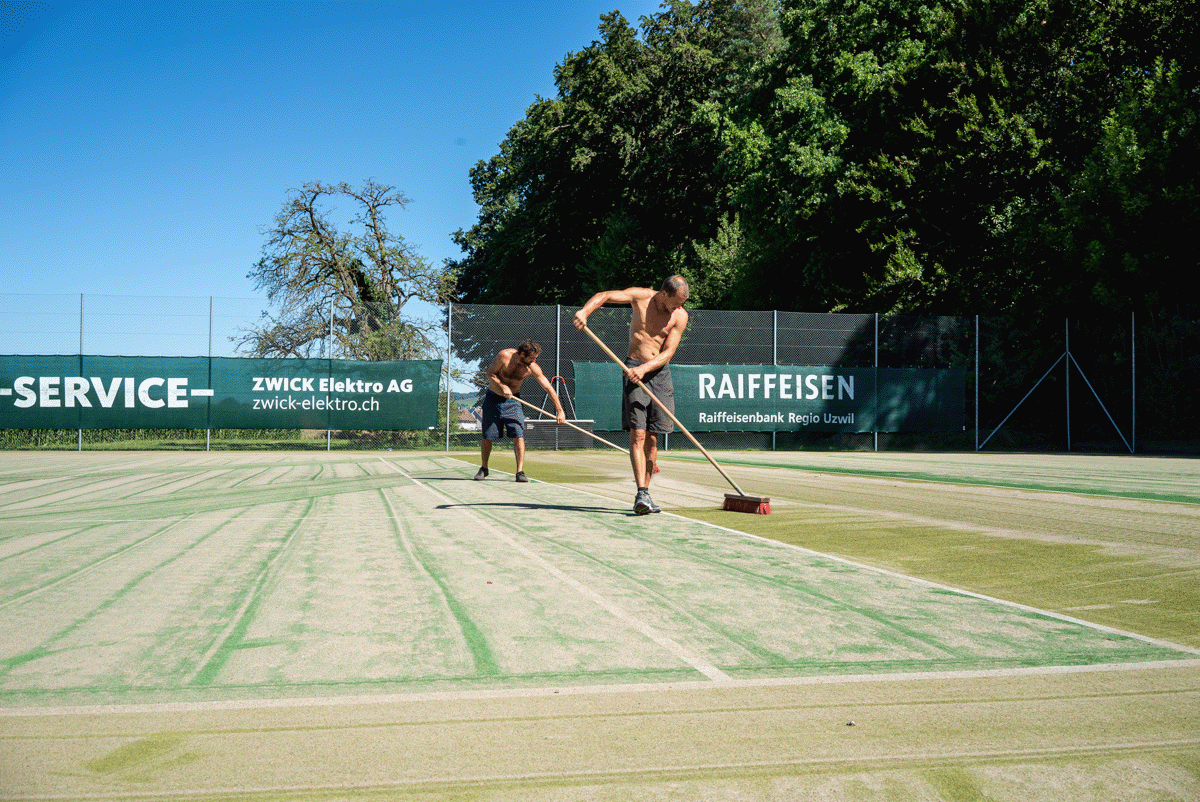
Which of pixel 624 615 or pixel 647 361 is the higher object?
pixel 647 361

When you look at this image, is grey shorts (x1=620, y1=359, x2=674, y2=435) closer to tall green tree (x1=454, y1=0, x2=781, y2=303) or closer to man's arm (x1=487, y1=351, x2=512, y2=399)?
man's arm (x1=487, y1=351, x2=512, y2=399)

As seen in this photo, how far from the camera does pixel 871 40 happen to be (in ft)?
86.3

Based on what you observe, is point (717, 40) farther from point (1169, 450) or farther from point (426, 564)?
point (426, 564)

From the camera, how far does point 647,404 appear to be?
7344mm

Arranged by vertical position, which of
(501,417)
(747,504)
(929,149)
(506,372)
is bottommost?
(747,504)

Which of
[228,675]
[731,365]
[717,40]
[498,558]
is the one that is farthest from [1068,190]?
[228,675]

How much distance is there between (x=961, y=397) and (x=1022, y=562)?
17.5 m

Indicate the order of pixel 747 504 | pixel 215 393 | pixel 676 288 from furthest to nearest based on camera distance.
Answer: pixel 215 393 < pixel 747 504 < pixel 676 288

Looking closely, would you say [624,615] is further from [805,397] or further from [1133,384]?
[1133,384]

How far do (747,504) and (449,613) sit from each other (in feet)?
14.1

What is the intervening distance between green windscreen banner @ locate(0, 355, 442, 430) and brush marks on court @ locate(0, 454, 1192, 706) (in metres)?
12.8

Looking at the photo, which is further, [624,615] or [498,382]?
[498,382]

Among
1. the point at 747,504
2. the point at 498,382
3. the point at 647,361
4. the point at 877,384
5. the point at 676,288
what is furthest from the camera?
the point at 877,384

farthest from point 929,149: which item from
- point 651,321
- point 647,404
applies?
point 647,404
